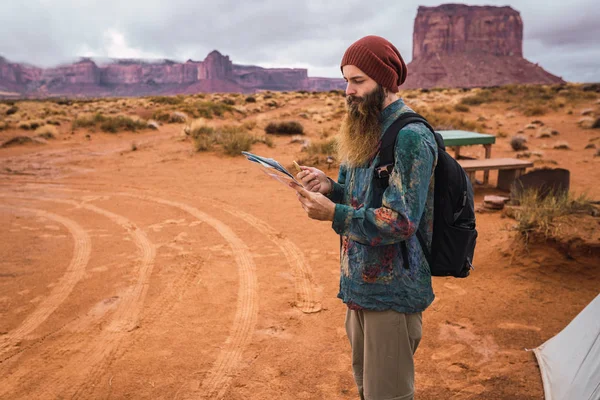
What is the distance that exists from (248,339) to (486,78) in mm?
104942

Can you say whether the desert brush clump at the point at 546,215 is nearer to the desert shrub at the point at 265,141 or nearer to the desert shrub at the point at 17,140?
the desert shrub at the point at 265,141

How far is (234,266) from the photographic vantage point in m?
5.19

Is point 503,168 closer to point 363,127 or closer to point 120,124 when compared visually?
point 363,127

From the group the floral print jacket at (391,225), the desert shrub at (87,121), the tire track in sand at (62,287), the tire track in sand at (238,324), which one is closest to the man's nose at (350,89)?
the floral print jacket at (391,225)

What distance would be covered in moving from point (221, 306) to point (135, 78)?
152 metres

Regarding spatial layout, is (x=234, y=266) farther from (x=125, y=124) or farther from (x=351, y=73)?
(x=125, y=124)

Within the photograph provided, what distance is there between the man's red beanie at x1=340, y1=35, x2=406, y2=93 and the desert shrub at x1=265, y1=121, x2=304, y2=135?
16.6m

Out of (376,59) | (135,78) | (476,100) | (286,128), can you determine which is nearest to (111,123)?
(286,128)

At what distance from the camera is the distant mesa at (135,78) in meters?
127

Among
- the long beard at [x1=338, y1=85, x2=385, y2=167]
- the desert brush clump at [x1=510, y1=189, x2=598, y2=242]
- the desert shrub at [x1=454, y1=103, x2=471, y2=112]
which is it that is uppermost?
the desert shrub at [x1=454, y1=103, x2=471, y2=112]

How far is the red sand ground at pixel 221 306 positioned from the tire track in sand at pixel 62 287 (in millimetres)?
21

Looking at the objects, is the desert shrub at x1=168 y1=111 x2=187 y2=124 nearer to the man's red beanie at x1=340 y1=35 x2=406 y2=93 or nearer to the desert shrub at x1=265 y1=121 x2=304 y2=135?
the desert shrub at x1=265 y1=121 x2=304 y2=135

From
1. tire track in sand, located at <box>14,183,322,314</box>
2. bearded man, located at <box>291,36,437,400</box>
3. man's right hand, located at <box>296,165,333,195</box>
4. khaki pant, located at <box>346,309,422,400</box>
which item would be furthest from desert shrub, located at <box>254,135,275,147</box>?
khaki pant, located at <box>346,309,422,400</box>

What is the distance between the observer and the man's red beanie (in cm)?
164
